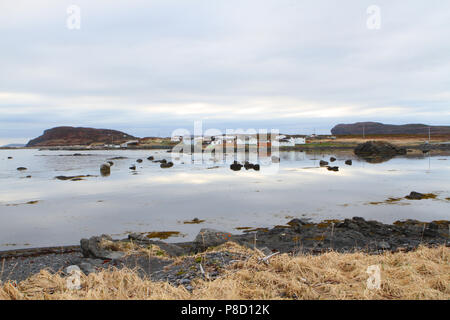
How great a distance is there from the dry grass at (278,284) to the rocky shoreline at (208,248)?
2.69 ft

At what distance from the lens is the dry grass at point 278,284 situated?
18.0 feet

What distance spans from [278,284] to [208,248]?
4.42m

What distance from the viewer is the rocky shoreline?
7996mm

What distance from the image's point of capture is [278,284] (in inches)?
232

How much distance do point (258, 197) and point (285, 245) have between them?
37.5 feet

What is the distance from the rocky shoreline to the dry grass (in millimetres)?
820

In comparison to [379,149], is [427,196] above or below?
below

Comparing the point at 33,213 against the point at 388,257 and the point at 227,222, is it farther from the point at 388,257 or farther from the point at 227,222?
the point at 388,257
